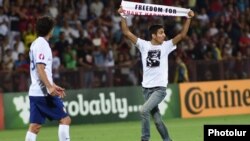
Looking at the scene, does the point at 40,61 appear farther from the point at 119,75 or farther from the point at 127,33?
the point at 119,75

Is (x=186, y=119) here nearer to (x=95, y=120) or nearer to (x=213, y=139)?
(x=95, y=120)

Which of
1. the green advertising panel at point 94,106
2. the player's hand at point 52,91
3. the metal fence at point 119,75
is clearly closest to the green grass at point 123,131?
the green advertising panel at point 94,106

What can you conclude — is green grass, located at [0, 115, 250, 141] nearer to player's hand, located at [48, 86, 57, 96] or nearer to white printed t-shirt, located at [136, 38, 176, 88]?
white printed t-shirt, located at [136, 38, 176, 88]

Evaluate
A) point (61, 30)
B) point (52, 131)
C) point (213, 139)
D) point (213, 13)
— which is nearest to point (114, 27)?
point (61, 30)

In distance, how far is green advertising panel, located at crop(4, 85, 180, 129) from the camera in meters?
23.8

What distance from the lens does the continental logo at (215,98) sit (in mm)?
26219

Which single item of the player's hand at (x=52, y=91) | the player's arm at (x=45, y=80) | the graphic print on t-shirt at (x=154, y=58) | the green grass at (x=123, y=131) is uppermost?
the graphic print on t-shirt at (x=154, y=58)

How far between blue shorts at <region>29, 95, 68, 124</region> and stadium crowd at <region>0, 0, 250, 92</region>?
11.0m

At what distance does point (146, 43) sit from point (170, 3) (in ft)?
52.0

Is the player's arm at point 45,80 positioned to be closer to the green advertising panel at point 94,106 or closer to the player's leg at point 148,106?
the player's leg at point 148,106

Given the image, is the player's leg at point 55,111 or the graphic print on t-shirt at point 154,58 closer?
the player's leg at point 55,111

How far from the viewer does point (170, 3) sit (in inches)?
1209

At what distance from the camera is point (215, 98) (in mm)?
26594

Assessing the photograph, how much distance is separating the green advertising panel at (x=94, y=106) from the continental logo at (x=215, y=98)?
2.22 feet
